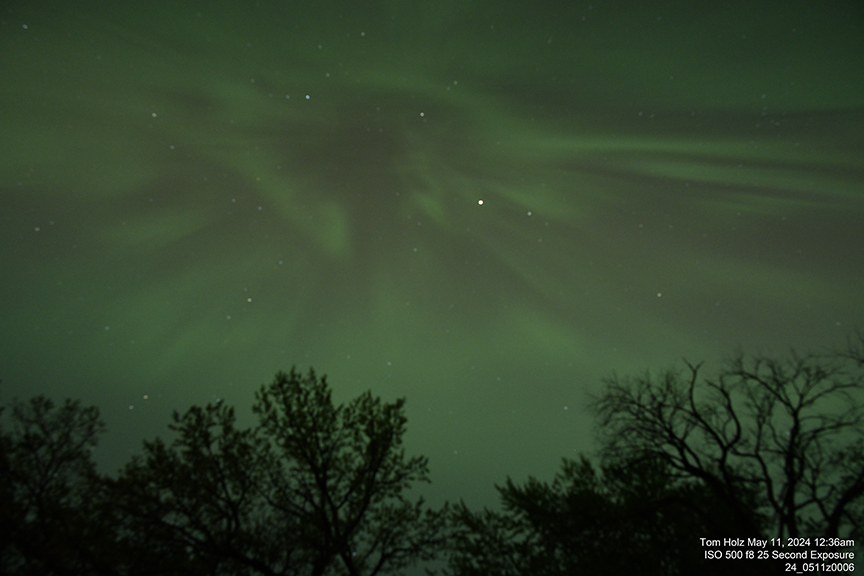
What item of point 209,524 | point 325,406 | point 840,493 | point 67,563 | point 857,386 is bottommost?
point 67,563

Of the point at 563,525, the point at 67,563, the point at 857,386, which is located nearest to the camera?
the point at 67,563

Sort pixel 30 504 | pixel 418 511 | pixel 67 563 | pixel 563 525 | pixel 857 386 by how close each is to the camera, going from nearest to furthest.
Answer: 1. pixel 67 563
2. pixel 30 504
3. pixel 857 386
4. pixel 418 511
5. pixel 563 525

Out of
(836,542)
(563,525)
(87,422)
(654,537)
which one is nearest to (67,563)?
(87,422)

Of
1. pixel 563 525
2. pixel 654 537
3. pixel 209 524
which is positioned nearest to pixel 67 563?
pixel 209 524

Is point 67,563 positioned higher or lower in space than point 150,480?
lower

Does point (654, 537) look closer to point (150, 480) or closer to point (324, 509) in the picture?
point (324, 509)

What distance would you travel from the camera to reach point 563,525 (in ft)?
47.7

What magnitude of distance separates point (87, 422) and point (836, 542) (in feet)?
71.1

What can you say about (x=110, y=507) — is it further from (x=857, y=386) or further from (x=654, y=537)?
(x=857, y=386)

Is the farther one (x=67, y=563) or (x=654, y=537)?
(x=654, y=537)

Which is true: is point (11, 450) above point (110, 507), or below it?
above

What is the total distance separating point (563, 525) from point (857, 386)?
10051mm

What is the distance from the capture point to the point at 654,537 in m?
14.3

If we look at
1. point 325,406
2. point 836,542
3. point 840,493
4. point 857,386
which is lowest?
point 836,542
